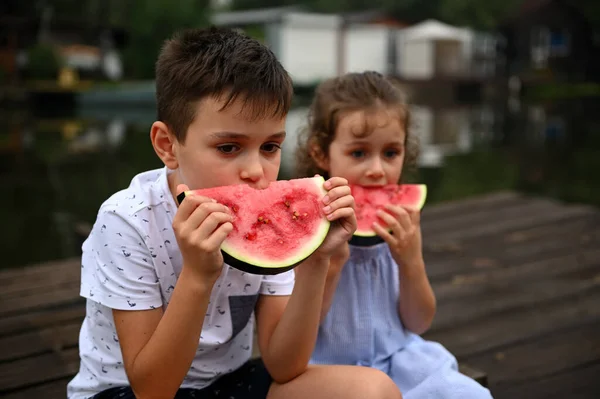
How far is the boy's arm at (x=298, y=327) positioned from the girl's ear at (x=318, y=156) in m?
0.82

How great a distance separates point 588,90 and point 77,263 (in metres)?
30.4

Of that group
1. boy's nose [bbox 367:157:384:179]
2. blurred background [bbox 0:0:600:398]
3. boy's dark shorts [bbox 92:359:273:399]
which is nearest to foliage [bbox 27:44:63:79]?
blurred background [bbox 0:0:600:398]

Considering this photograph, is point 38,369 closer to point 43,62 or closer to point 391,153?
point 391,153

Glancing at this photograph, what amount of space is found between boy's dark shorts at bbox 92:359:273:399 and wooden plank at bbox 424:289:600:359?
4.26 ft

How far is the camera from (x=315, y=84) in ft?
87.5

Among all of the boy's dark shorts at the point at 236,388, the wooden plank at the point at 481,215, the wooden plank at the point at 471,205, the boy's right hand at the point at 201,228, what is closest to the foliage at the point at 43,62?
the wooden plank at the point at 471,205

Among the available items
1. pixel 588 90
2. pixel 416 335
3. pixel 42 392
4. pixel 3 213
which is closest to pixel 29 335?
pixel 42 392

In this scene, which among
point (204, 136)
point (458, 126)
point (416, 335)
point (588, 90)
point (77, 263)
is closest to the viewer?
point (204, 136)

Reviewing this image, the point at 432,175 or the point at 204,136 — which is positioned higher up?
the point at 204,136

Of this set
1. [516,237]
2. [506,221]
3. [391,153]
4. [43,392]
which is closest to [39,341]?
[43,392]

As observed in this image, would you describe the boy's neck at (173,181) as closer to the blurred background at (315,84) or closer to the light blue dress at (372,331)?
the light blue dress at (372,331)

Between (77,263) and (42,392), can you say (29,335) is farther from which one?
(77,263)

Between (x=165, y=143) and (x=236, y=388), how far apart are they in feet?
2.61

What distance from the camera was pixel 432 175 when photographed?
1006 cm
